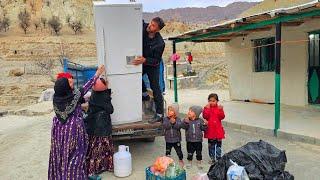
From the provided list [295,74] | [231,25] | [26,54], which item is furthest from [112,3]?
[26,54]

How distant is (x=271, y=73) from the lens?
41.9 feet

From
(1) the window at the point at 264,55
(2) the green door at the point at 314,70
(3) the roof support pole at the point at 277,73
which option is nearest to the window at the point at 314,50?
(2) the green door at the point at 314,70

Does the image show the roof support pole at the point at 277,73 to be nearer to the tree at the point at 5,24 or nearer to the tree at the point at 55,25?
the tree at the point at 55,25

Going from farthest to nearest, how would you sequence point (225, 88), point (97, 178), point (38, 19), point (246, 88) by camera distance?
point (38, 19) → point (225, 88) → point (246, 88) → point (97, 178)

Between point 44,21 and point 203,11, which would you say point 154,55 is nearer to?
point 44,21

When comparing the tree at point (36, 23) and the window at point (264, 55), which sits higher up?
the tree at point (36, 23)

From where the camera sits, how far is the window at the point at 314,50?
11.1m

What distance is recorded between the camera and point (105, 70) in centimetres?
601

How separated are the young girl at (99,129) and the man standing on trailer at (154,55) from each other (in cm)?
72

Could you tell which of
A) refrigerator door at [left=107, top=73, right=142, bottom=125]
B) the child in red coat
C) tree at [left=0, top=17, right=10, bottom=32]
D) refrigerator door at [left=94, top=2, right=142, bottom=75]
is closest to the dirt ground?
the child in red coat

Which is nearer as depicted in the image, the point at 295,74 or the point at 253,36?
the point at 295,74

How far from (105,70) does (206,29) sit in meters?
5.61

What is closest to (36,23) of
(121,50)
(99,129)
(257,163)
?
(121,50)

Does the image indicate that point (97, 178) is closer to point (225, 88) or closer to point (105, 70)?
point (105, 70)
